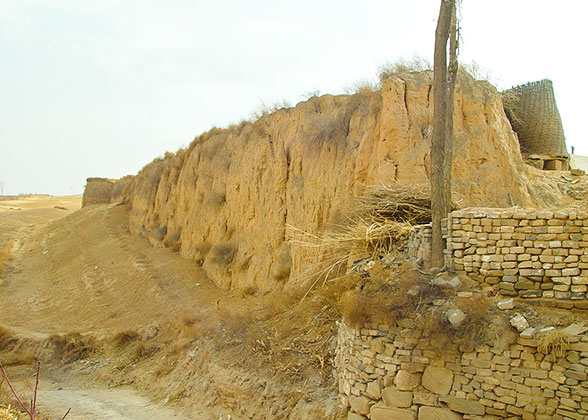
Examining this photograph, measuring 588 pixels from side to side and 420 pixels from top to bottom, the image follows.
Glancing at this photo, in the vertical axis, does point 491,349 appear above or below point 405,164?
below

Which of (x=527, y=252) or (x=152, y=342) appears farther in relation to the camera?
(x=152, y=342)

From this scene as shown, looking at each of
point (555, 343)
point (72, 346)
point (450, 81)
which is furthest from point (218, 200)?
point (555, 343)

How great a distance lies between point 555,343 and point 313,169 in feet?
22.9

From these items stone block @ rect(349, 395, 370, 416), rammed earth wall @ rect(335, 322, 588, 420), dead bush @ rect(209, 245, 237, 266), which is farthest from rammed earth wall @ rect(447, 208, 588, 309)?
dead bush @ rect(209, 245, 237, 266)

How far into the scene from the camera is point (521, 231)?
6508 mm

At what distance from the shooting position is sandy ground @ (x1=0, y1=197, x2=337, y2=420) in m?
8.73

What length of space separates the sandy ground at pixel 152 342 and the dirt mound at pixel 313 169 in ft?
3.57

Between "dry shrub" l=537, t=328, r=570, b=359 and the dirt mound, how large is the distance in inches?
144

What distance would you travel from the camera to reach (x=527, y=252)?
645 centimetres

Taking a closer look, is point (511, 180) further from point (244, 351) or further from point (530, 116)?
point (244, 351)

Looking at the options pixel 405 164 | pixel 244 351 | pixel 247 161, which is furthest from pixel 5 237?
pixel 405 164

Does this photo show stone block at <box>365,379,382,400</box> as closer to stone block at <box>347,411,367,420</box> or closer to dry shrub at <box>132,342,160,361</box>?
stone block at <box>347,411,367,420</box>

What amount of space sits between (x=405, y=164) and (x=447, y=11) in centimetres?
274

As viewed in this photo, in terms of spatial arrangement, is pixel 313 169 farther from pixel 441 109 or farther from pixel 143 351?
pixel 143 351
